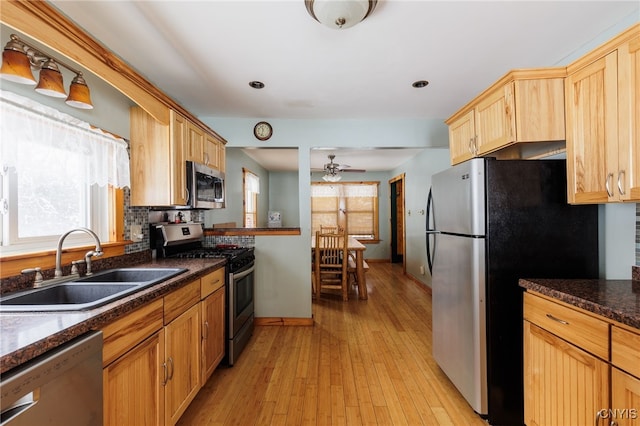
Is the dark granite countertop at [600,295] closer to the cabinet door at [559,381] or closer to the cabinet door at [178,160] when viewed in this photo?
the cabinet door at [559,381]

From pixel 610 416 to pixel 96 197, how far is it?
2.99 metres

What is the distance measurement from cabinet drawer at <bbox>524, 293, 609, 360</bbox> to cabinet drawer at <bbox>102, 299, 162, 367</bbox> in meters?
1.94

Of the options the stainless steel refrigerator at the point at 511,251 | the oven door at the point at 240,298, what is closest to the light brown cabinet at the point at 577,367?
the stainless steel refrigerator at the point at 511,251

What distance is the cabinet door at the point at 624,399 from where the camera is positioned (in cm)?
98

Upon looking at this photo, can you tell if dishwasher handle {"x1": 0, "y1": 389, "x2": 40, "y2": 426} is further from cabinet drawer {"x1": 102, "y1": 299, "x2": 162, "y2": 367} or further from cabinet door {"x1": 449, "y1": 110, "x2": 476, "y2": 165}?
cabinet door {"x1": 449, "y1": 110, "x2": 476, "y2": 165}

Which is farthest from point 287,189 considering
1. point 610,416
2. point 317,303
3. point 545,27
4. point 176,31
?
point 610,416

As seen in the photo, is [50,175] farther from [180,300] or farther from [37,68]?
[180,300]

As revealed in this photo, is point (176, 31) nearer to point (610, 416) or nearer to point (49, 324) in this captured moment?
point (49, 324)

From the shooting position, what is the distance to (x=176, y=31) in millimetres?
1674

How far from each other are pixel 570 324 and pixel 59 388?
1.98 metres

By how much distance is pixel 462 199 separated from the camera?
1794 mm

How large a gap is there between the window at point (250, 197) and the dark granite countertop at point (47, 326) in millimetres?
3678

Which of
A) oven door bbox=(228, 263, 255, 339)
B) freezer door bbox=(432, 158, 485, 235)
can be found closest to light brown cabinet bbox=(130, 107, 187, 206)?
oven door bbox=(228, 263, 255, 339)

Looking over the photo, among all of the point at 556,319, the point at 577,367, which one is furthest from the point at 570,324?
the point at 577,367
